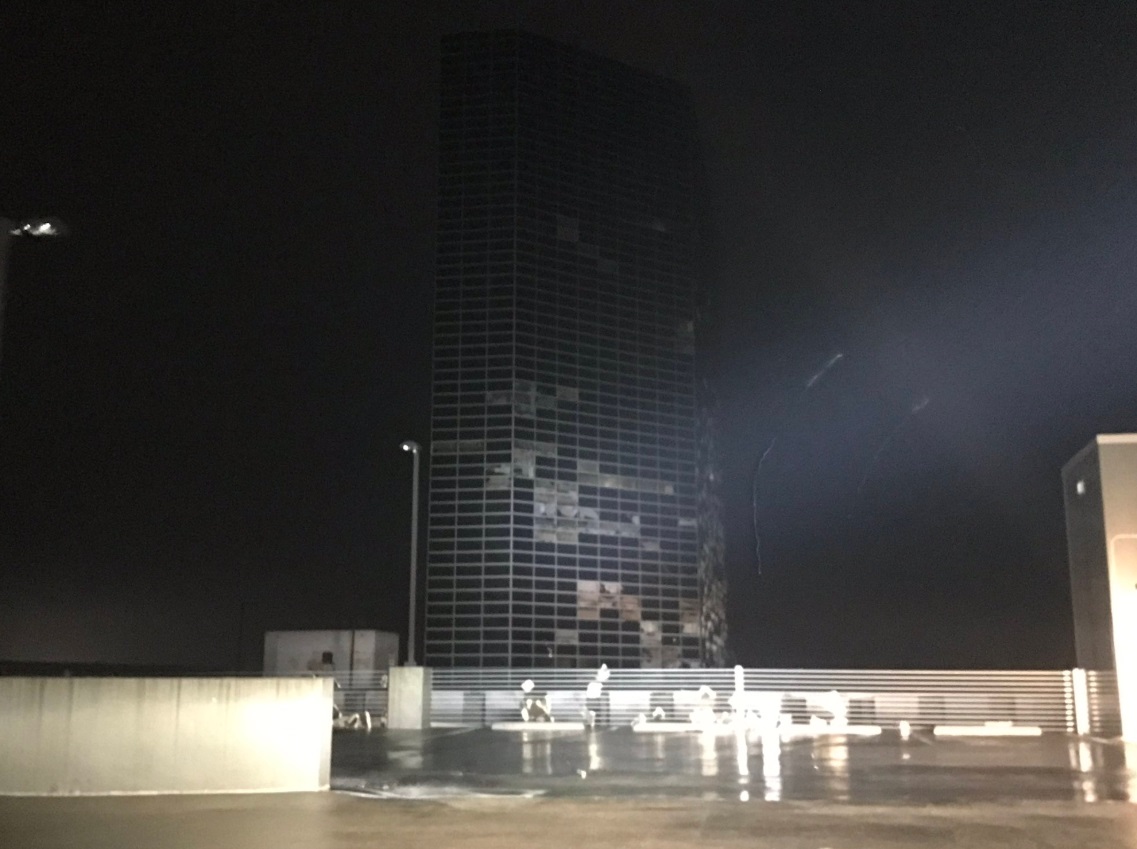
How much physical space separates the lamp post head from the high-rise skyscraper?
7586cm

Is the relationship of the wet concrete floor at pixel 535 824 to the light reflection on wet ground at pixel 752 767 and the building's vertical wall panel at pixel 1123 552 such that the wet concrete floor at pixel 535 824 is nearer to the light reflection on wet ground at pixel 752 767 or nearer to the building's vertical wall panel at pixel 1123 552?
the light reflection on wet ground at pixel 752 767

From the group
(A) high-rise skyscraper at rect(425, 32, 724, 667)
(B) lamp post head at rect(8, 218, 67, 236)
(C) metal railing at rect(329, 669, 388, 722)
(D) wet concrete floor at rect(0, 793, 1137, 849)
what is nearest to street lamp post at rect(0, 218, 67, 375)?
(B) lamp post head at rect(8, 218, 67, 236)

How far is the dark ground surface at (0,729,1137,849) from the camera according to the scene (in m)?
8.03

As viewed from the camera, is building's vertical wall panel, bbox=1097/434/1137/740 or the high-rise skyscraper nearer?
building's vertical wall panel, bbox=1097/434/1137/740

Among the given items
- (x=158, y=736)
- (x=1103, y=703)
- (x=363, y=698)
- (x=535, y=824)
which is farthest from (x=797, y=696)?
(x=535, y=824)

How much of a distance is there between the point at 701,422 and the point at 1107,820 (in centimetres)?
9148

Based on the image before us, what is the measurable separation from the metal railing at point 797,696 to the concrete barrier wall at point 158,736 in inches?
576

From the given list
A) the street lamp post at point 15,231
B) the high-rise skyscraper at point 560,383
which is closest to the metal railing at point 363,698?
the street lamp post at point 15,231

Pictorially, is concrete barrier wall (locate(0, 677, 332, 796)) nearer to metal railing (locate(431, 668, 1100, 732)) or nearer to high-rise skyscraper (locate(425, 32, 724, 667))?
metal railing (locate(431, 668, 1100, 732))

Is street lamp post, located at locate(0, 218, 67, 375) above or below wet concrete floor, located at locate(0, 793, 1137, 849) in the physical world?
above

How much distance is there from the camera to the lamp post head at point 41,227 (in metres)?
9.86

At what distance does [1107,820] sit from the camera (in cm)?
899

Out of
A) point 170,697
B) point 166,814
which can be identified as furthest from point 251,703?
point 166,814

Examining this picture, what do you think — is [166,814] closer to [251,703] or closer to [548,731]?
[251,703]
